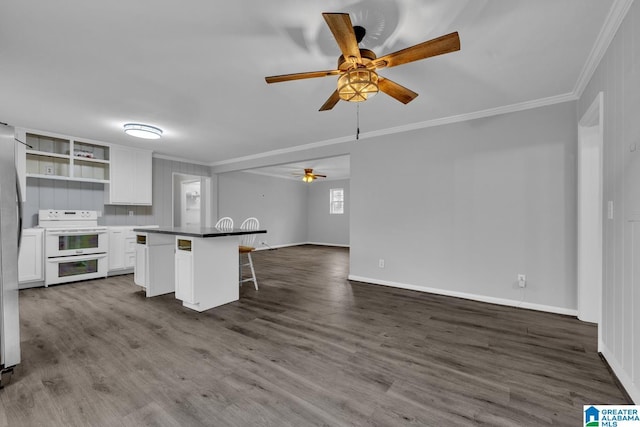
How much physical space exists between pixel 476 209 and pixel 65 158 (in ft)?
21.3

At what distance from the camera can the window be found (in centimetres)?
990

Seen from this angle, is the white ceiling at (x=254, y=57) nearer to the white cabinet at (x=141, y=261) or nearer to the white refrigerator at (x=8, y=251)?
the white refrigerator at (x=8, y=251)

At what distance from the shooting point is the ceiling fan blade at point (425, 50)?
1.61 m

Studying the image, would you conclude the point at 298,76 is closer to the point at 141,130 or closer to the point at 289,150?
the point at 141,130

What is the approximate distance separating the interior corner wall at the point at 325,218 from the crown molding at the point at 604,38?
7.31m

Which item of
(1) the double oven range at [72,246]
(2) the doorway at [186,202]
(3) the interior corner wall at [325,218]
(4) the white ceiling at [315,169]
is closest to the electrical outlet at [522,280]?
(4) the white ceiling at [315,169]

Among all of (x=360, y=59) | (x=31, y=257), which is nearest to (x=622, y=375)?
(x=360, y=59)

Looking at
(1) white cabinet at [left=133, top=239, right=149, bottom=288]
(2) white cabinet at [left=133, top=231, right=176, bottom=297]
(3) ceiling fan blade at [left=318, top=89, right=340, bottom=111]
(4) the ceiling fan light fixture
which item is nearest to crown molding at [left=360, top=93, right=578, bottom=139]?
(3) ceiling fan blade at [left=318, top=89, right=340, bottom=111]

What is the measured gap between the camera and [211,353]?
223cm

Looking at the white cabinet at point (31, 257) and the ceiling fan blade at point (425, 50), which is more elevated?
the ceiling fan blade at point (425, 50)

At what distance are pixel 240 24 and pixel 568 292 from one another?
4.09 meters

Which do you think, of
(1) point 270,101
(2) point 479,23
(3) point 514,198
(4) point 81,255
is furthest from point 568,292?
(4) point 81,255

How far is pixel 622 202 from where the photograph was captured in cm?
183

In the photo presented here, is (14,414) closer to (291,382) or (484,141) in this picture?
(291,382)
